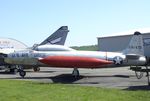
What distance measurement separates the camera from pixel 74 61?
26828 mm

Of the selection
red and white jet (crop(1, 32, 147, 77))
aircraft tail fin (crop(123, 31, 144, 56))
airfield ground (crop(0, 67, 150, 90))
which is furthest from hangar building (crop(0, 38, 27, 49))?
aircraft tail fin (crop(123, 31, 144, 56))

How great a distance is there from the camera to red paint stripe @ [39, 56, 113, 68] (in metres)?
26.5

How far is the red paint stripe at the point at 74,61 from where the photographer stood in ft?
87.1

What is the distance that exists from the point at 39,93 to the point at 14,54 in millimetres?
14891

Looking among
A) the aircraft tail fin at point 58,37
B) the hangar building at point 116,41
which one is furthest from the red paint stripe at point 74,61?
the hangar building at point 116,41

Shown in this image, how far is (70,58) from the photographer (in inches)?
1065

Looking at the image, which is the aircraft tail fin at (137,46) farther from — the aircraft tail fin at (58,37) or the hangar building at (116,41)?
the hangar building at (116,41)

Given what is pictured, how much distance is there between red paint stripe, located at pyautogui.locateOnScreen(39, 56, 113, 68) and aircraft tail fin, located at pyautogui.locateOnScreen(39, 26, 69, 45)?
6.06 meters

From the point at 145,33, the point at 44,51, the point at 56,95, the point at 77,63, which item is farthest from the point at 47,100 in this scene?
the point at 145,33

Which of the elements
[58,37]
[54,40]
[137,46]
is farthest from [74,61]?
[58,37]

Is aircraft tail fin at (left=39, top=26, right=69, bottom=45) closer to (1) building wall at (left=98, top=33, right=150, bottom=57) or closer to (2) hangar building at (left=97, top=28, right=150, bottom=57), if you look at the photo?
(2) hangar building at (left=97, top=28, right=150, bottom=57)

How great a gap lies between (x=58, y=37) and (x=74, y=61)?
741 centimetres

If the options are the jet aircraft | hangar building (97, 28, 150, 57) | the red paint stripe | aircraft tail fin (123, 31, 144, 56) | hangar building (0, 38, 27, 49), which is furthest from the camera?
hangar building (97, 28, 150, 57)

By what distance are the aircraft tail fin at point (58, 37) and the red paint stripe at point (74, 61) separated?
239 inches
